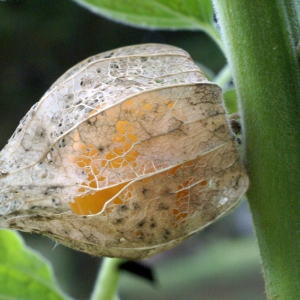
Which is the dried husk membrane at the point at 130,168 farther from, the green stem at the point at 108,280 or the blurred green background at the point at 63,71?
the blurred green background at the point at 63,71

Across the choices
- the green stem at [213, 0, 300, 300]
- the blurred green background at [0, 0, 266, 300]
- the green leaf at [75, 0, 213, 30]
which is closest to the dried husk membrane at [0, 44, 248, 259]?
the green stem at [213, 0, 300, 300]

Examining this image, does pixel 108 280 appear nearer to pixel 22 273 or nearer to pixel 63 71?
pixel 22 273

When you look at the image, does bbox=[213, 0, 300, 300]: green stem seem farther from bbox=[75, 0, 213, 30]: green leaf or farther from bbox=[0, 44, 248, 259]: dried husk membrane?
bbox=[75, 0, 213, 30]: green leaf

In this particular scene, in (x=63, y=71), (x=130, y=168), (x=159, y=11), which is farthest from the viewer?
(x=63, y=71)

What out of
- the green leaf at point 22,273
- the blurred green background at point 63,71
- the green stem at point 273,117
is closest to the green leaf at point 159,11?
the green stem at point 273,117

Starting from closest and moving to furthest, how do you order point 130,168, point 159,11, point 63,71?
point 130,168, point 159,11, point 63,71

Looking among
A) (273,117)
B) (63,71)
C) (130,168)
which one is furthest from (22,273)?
(63,71)

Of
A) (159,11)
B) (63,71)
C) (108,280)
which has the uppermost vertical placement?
(159,11)

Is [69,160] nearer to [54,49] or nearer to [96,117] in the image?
[96,117]
